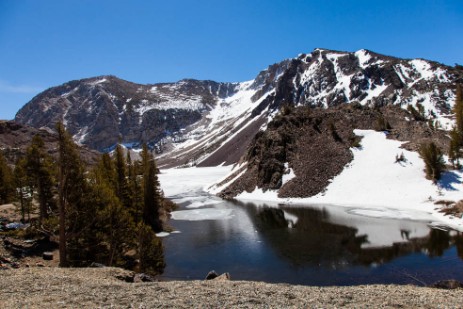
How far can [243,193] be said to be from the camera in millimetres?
80250

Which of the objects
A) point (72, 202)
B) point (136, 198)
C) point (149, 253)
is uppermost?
point (72, 202)

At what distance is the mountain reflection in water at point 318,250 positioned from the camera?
1078 inches

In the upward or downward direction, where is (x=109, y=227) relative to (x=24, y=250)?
upward

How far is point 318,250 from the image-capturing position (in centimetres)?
3478

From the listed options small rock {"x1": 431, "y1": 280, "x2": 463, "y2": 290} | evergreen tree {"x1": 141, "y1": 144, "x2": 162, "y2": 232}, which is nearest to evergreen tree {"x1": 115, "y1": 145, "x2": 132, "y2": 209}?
evergreen tree {"x1": 141, "y1": 144, "x2": 162, "y2": 232}

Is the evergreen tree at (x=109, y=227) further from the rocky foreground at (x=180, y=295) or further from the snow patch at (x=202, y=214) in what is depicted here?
the snow patch at (x=202, y=214)

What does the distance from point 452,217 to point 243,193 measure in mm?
45406

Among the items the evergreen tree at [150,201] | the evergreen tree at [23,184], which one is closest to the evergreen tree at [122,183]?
the evergreen tree at [150,201]

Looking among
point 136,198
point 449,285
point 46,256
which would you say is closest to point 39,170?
point 46,256

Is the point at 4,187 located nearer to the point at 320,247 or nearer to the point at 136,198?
the point at 136,198

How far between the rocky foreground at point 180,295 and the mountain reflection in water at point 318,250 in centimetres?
1052

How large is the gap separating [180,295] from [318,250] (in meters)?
23.5

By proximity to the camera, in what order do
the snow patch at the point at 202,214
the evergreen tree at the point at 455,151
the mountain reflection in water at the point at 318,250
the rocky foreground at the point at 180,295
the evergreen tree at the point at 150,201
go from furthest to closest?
the evergreen tree at the point at 455,151, the snow patch at the point at 202,214, the evergreen tree at the point at 150,201, the mountain reflection in water at the point at 318,250, the rocky foreground at the point at 180,295

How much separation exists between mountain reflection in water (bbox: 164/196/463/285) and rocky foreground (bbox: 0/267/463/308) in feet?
34.5
